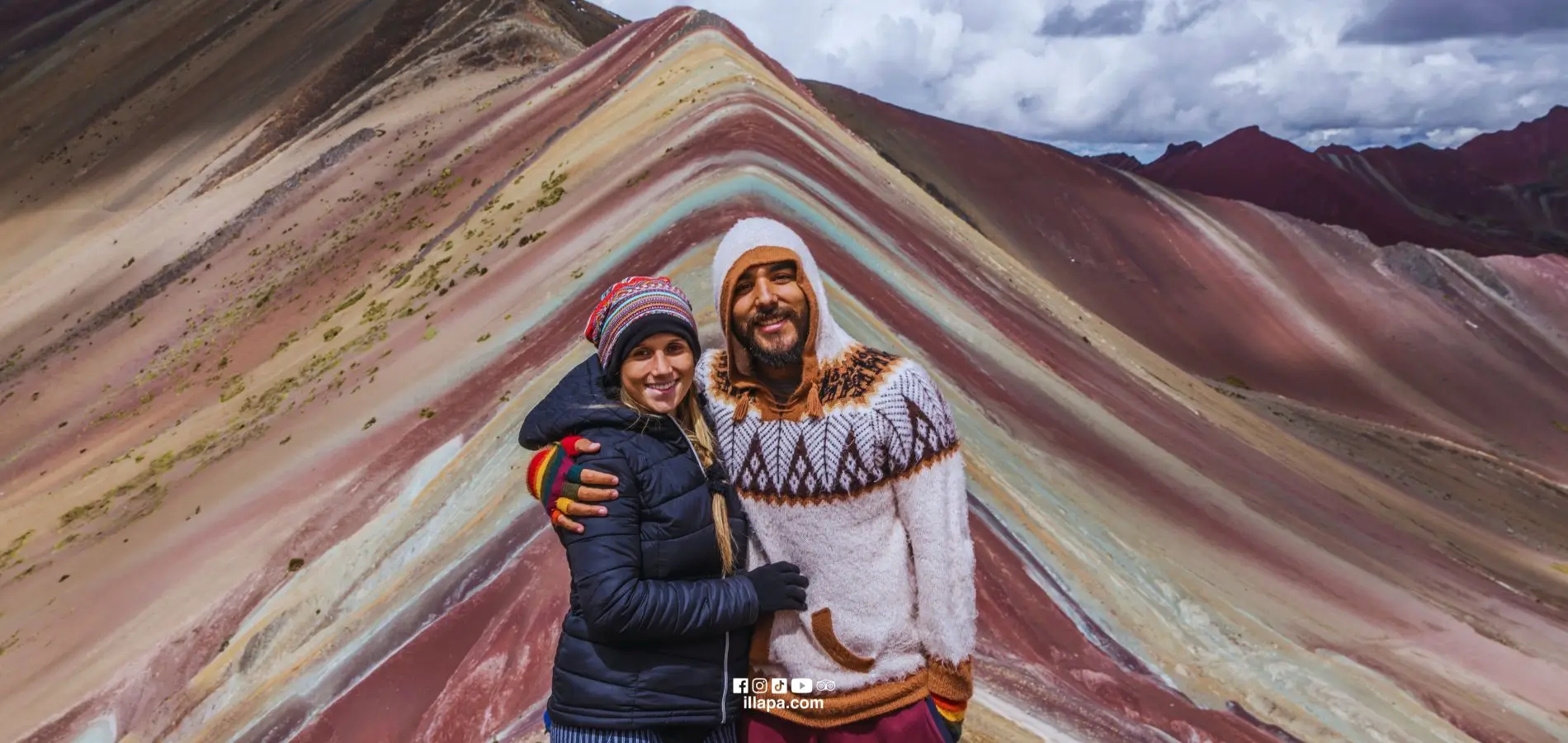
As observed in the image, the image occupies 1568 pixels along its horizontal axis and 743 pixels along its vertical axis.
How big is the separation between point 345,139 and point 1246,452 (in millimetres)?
19232

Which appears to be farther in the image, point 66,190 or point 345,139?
point 66,190

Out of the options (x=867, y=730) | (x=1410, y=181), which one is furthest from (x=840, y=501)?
(x=1410, y=181)

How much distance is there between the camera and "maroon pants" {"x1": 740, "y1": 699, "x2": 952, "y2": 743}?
2645mm

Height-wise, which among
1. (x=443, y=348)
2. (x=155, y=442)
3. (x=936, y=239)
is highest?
(x=936, y=239)

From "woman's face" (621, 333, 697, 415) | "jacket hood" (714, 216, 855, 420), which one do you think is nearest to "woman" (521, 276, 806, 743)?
"woman's face" (621, 333, 697, 415)

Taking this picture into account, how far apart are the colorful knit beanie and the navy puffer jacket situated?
0.07 meters

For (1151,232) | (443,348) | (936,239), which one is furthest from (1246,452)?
(1151,232)

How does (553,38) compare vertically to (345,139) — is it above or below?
above

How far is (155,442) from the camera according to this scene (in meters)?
12.3

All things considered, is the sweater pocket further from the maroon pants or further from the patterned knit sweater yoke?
the maroon pants

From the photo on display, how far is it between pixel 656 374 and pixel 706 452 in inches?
9.5

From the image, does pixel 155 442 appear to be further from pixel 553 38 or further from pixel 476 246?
pixel 553 38

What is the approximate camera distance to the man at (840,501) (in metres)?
2.53

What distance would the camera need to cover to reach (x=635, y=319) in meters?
2.45
